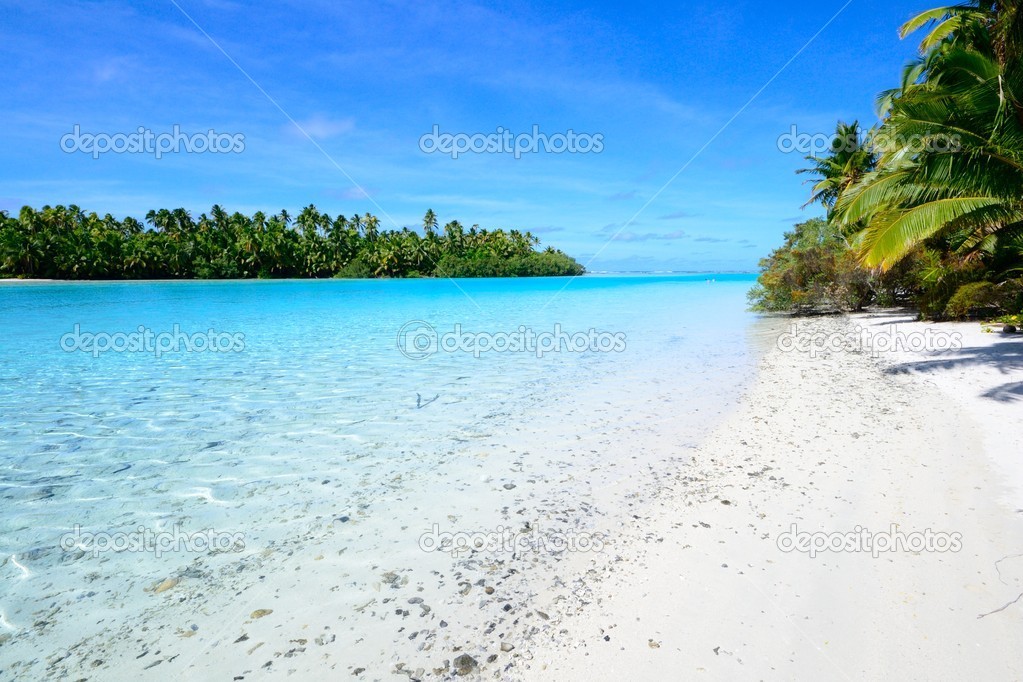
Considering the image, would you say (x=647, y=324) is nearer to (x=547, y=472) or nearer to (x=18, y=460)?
(x=547, y=472)

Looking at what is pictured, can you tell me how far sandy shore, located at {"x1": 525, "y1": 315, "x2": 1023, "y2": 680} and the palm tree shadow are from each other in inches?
101

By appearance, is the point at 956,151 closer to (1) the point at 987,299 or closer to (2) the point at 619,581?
(2) the point at 619,581

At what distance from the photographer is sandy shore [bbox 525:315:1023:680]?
2.42 metres

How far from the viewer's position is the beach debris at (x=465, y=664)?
2459mm

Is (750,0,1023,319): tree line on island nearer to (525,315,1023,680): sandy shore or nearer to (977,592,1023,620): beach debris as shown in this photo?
(525,315,1023,680): sandy shore

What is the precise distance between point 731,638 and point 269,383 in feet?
27.2

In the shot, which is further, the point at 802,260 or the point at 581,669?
the point at 802,260

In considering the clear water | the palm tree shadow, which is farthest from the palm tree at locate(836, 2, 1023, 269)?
the clear water

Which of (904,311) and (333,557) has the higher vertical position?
(904,311)

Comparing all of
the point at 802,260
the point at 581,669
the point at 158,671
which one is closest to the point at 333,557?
the point at 158,671

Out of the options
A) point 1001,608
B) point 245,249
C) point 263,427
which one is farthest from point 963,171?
point 245,249

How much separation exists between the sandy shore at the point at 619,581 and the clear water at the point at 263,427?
0.15 m

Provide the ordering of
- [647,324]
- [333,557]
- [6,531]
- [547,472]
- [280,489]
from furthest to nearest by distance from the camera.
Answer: [647,324] < [547,472] < [280,489] < [6,531] < [333,557]

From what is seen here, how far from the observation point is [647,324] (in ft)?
65.4
